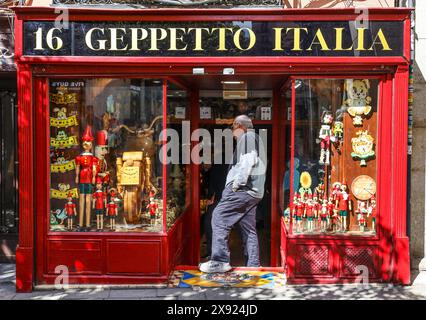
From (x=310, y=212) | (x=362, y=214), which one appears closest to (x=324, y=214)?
(x=310, y=212)

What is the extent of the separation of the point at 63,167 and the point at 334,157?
147 inches

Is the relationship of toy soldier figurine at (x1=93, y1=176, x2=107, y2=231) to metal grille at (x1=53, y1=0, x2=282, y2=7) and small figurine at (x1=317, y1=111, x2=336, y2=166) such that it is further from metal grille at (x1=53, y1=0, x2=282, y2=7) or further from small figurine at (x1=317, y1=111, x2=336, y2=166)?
small figurine at (x1=317, y1=111, x2=336, y2=166)

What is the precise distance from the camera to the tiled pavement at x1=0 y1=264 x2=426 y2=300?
6.60m

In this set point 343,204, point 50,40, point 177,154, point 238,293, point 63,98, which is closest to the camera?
point 238,293

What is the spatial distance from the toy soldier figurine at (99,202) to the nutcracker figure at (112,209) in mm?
73

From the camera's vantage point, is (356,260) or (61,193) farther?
(61,193)

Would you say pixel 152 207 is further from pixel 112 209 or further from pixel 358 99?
pixel 358 99

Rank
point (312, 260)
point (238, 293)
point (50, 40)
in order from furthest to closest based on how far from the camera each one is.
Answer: point (312, 260), point (50, 40), point (238, 293)

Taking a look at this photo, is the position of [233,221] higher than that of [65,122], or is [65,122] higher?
[65,122]

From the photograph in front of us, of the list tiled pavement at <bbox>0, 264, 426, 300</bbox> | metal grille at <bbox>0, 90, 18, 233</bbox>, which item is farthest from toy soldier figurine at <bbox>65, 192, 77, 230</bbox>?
metal grille at <bbox>0, 90, 18, 233</bbox>

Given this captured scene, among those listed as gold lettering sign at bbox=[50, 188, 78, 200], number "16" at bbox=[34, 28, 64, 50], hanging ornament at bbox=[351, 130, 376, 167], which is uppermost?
number "16" at bbox=[34, 28, 64, 50]

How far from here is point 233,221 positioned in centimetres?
760

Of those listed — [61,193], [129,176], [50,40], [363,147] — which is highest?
[50,40]
